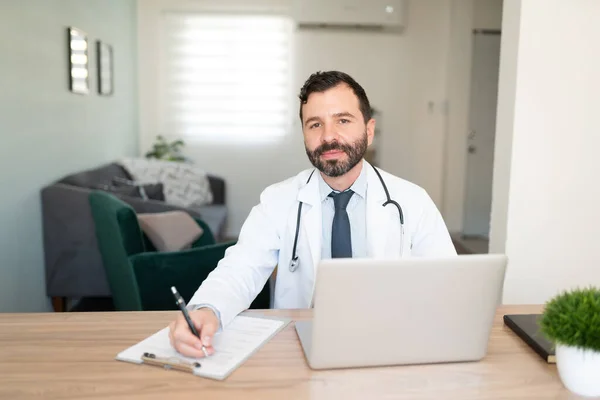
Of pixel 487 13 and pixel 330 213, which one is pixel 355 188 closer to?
pixel 330 213

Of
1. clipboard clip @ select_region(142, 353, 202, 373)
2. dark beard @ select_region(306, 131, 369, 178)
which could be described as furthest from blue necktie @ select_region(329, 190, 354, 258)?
clipboard clip @ select_region(142, 353, 202, 373)

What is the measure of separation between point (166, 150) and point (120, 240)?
3662 millimetres

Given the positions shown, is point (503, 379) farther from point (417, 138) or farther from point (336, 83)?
point (417, 138)

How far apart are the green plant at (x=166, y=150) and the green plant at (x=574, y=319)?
5230 millimetres

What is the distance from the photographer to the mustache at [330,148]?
1.56 metres

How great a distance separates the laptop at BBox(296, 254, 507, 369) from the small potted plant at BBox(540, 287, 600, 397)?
0.11m

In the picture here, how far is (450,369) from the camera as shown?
1084 millimetres

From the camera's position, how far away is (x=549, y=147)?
218cm

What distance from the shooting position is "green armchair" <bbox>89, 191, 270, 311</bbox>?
8.21 feet

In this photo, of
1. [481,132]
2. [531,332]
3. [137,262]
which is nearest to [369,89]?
[481,132]

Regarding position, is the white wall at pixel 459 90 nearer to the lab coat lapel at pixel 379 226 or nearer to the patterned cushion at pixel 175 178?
the patterned cushion at pixel 175 178

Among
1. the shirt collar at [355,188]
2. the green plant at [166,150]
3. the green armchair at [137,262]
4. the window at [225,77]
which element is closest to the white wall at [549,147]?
the shirt collar at [355,188]

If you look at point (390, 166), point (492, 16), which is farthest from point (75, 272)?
point (492, 16)

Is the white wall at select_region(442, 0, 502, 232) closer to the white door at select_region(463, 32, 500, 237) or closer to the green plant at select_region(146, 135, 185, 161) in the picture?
the white door at select_region(463, 32, 500, 237)
